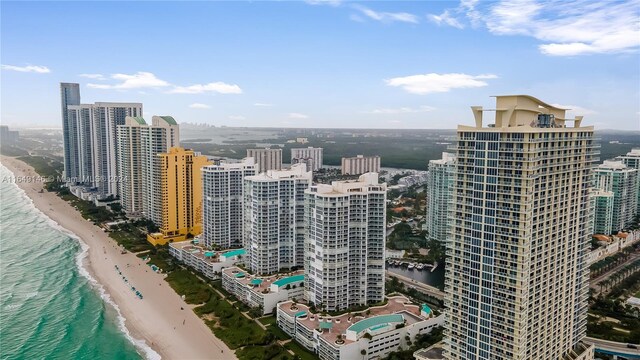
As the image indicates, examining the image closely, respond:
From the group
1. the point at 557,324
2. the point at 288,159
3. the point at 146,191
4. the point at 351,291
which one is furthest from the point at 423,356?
the point at 288,159

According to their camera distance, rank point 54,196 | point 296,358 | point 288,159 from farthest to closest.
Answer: point 288,159, point 54,196, point 296,358

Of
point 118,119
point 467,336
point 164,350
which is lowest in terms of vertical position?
point 164,350

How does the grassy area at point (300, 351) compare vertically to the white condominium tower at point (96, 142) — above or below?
below

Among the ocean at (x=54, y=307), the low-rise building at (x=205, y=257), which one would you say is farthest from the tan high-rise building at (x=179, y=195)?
the ocean at (x=54, y=307)

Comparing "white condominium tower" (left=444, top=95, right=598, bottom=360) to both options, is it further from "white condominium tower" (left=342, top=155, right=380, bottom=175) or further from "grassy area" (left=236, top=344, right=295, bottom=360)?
"white condominium tower" (left=342, top=155, right=380, bottom=175)

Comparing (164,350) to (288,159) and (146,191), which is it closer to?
(146,191)

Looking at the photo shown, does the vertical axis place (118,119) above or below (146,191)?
above

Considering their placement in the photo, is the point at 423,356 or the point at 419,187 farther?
the point at 419,187

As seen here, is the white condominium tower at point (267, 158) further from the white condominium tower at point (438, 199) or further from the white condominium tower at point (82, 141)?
the white condominium tower at point (438, 199)
